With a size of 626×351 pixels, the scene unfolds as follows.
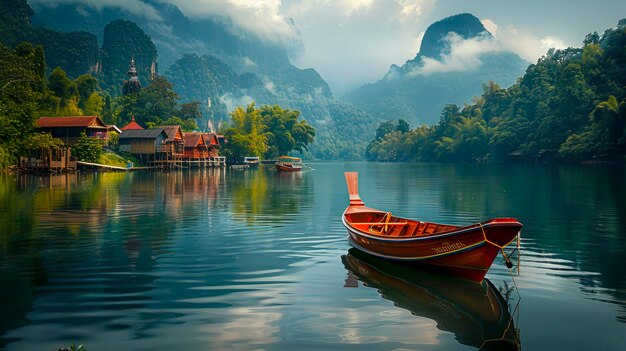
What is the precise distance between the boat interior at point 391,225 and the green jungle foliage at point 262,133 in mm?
88118

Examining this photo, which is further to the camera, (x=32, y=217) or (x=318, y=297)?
(x=32, y=217)

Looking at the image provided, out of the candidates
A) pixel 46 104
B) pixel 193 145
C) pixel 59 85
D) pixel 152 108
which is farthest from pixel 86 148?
pixel 152 108

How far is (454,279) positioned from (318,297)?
3.50 m

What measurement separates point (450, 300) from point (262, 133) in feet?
353

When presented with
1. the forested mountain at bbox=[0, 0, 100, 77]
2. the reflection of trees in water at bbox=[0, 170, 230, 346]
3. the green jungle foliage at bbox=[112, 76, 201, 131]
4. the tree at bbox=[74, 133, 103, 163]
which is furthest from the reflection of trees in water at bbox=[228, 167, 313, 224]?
the forested mountain at bbox=[0, 0, 100, 77]

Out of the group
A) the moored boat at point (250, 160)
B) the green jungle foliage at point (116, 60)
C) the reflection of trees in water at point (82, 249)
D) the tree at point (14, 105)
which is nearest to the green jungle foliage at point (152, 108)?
the moored boat at point (250, 160)

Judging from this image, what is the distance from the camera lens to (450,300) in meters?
10.8

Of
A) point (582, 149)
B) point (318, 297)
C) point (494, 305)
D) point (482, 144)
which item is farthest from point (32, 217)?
point (482, 144)

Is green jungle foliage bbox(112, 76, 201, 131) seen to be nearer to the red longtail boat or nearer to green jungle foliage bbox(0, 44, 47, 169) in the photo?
green jungle foliage bbox(0, 44, 47, 169)

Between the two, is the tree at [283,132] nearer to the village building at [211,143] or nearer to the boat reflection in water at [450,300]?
the village building at [211,143]

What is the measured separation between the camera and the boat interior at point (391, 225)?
14.4m

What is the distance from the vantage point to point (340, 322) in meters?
9.35

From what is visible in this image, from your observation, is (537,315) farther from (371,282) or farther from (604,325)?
(371,282)

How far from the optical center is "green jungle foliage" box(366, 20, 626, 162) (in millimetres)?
77062
